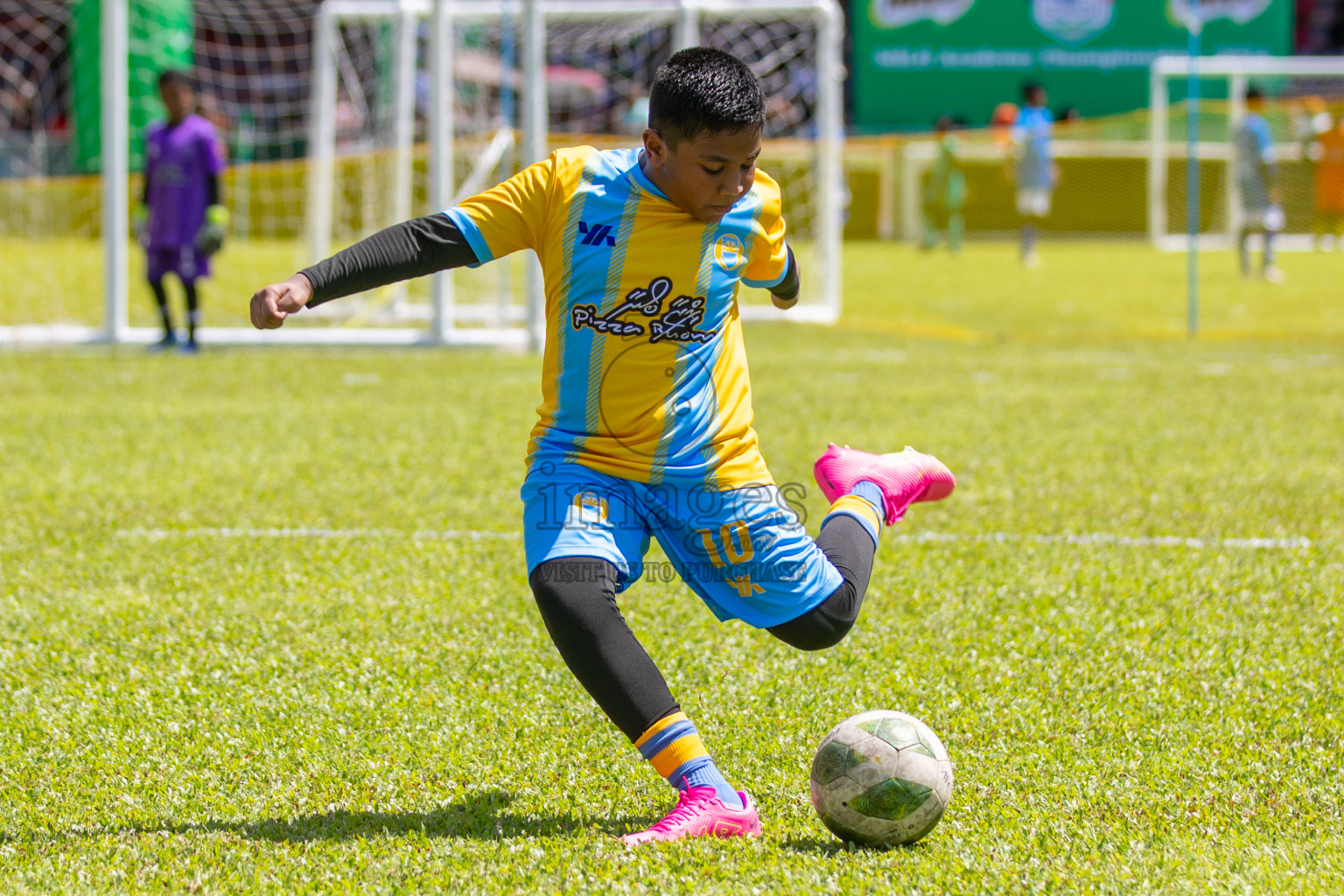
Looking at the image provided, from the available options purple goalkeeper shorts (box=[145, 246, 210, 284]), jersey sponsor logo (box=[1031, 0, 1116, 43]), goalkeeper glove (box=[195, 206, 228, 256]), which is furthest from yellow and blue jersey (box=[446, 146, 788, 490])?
jersey sponsor logo (box=[1031, 0, 1116, 43])

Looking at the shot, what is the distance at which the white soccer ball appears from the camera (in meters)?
2.69

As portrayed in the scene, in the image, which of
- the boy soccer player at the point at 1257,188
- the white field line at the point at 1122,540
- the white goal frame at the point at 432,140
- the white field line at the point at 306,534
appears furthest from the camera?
the boy soccer player at the point at 1257,188

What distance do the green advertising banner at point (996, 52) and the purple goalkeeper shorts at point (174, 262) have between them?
23.1 m

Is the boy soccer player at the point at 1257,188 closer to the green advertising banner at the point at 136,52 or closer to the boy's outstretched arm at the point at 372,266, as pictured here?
the green advertising banner at the point at 136,52

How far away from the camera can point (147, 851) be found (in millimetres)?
2686

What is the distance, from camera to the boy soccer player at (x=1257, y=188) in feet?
57.6

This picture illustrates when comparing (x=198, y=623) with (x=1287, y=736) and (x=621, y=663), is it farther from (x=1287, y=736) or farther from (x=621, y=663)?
(x=1287, y=736)

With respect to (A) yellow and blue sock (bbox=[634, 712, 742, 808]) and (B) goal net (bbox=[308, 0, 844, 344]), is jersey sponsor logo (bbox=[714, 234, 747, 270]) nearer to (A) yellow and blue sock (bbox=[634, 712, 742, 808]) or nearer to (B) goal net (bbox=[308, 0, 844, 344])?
(A) yellow and blue sock (bbox=[634, 712, 742, 808])

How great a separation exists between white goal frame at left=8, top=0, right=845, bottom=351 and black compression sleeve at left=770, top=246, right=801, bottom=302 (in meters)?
7.48

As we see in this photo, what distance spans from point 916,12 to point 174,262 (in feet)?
78.9

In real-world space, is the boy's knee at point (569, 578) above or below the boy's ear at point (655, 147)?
below

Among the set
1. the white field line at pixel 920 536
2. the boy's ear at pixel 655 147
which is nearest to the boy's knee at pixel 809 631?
the boy's ear at pixel 655 147

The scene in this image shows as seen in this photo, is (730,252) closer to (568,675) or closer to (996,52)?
(568,675)

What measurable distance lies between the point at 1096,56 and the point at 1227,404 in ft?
85.1
